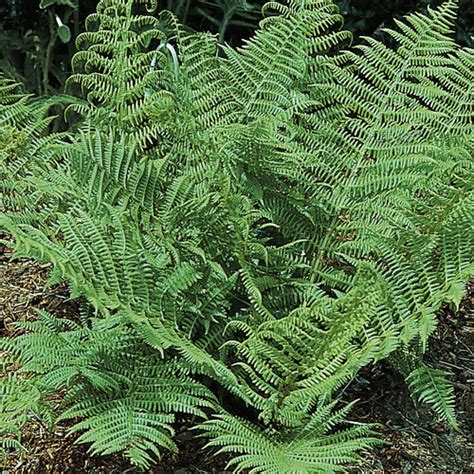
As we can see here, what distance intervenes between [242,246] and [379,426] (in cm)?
61

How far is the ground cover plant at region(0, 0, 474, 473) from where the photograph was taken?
1724 millimetres

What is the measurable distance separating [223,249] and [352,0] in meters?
2.25

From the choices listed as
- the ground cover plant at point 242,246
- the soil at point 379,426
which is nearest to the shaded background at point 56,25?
the ground cover plant at point 242,246

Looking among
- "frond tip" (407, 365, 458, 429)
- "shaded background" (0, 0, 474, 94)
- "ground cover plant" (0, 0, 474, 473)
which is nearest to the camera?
"ground cover plant" (0, 0, 474, 473)

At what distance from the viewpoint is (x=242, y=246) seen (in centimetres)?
196

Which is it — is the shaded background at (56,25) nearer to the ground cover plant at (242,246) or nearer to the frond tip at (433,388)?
the ground cover plant at (242,246)

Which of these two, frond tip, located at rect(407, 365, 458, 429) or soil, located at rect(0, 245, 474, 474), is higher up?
frond tip, located at rect(407, 365, 458, 429)

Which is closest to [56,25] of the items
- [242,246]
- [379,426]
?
[242,246]

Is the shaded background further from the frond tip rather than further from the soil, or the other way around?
the frond tip

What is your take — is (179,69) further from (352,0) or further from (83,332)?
(352,0)

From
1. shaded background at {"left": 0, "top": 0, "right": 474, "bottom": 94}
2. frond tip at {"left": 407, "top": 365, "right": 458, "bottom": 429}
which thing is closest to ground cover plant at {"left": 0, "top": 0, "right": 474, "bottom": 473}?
frond tip at {"left": 407, "top": 365, "right": 458, "bottom": 429}

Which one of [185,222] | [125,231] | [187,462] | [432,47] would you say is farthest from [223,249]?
[432,47]

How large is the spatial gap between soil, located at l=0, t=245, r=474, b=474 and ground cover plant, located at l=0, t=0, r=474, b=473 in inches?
2.2

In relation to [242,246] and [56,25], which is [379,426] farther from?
[56,25]
